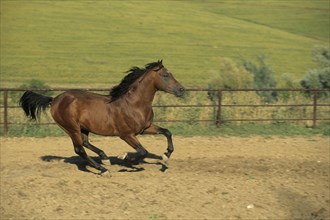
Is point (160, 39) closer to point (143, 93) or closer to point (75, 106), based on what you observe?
point (143, 93)

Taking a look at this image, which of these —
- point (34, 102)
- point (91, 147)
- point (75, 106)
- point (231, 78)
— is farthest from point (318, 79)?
point (75, 106)

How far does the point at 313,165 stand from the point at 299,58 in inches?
1396

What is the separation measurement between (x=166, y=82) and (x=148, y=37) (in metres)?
39.5

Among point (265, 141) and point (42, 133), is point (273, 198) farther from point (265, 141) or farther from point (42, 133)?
point (42, 133)

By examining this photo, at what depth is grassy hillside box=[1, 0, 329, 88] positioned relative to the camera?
3944cm

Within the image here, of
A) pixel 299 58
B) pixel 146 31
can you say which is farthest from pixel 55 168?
pixel 146 31

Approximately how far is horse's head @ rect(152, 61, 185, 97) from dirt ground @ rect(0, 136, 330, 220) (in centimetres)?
140

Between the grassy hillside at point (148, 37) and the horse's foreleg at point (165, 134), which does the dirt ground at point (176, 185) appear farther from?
the grassy hillside at point (148, 37)

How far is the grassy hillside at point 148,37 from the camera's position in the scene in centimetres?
3944

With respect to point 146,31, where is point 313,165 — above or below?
below

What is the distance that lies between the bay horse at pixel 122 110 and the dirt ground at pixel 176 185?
612mm

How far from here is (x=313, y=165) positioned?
10.6 m

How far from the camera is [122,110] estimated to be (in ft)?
30.6

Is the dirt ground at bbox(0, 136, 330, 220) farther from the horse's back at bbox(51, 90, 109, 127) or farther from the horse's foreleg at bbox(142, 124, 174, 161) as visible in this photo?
the horse's back at bbox(51, 90, 109, 127)
